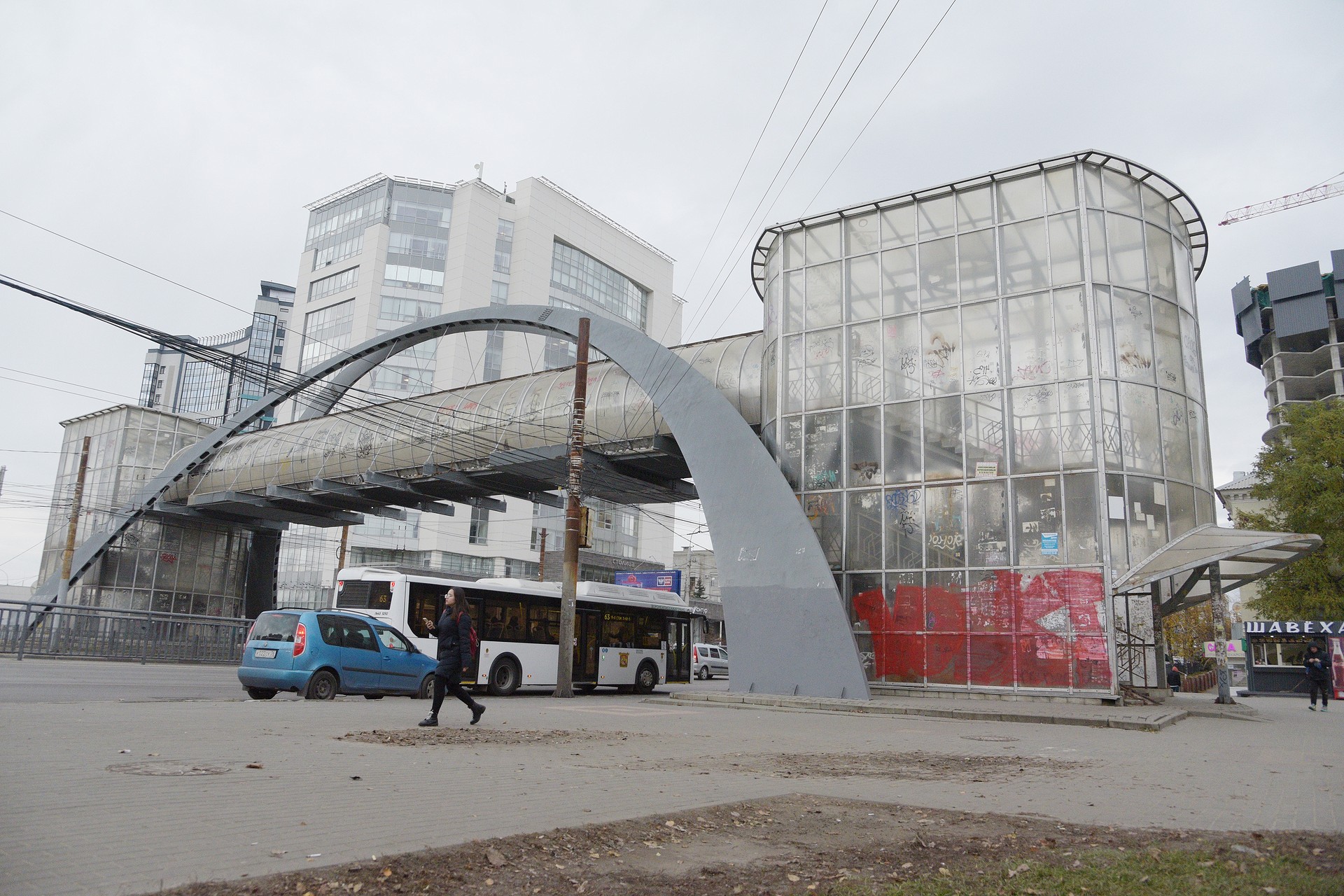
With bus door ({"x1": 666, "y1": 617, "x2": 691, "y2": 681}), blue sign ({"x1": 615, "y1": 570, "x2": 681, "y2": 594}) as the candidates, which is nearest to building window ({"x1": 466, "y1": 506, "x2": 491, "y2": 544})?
blue sign ({"x1": 615, "y1": 570, "x2": 681, "y2": 594})

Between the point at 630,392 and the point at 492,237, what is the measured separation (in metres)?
59.4

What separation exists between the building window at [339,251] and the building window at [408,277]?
3382 mm

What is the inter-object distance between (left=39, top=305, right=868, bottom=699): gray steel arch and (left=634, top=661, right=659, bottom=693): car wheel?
539 centimetres

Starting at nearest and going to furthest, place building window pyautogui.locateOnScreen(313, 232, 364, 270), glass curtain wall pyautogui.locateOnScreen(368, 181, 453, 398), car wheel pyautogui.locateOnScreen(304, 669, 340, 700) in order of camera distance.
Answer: car wheel pyautogui.locateOnScreen(304, 669, 340, 700), glass curtain wall pyautogui.locateOnScreen(368, 181, 453, 398), building window pyautogui.locateOnScreen(313, 232, 364, 270)

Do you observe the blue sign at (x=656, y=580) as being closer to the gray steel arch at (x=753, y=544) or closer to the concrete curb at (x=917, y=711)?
the gray steel arch at (x=753, y=544)

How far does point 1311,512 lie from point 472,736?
37.9 metres

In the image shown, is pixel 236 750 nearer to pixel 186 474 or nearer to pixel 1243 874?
pixel 1243 874

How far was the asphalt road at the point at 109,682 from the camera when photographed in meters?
14.3

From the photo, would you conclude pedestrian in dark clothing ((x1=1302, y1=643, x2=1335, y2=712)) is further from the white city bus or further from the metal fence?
the metal fence

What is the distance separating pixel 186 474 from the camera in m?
40.3

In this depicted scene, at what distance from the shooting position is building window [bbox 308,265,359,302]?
81738mm

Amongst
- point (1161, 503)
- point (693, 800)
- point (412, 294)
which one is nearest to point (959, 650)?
point (1161, 503)

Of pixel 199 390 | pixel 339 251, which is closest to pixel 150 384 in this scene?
pixel 199 390

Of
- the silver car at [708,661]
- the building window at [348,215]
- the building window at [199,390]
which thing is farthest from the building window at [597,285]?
the building window at [199,390]
